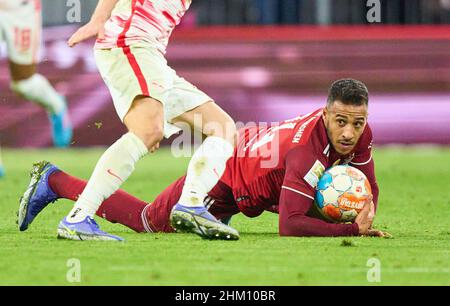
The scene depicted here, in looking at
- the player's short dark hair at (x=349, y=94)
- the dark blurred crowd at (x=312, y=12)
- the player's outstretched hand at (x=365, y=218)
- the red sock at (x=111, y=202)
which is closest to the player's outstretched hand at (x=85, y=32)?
the red sock at (x=111, y=202)

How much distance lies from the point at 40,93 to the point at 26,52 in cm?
51

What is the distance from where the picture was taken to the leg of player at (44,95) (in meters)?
13.5

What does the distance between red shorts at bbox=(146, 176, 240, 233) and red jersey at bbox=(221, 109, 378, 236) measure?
0.10 metres

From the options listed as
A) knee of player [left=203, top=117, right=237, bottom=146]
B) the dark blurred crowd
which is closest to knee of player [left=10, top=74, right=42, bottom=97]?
the dark blurred crowd

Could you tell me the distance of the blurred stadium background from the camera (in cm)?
1659

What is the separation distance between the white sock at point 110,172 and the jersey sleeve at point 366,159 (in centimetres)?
152

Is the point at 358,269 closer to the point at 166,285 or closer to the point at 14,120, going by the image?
the point at 166,285

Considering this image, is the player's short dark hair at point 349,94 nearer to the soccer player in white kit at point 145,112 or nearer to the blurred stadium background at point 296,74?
the soccer player in white kit at point 145,112

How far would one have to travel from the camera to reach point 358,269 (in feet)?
20.7

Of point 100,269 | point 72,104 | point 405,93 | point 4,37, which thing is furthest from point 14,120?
point 100,269

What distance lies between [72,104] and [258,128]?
27.1 feet

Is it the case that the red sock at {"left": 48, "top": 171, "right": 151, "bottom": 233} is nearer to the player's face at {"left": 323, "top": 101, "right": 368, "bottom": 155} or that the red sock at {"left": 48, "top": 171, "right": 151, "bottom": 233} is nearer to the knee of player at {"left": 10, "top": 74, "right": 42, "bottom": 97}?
the player's face at {"left": 323, "top": 101, "right": 368, "bottom": 155}

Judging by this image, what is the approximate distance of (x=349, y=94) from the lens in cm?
754
